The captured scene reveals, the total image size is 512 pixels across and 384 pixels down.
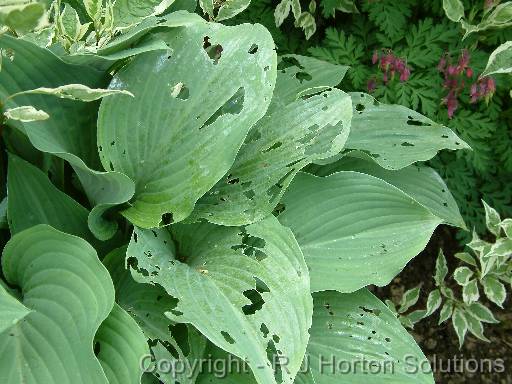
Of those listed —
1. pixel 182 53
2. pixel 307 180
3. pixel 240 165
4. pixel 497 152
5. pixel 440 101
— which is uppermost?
pixel 182 53

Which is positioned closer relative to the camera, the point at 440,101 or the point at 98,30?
the point at 98,30

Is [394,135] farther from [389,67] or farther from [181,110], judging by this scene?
[181,110]

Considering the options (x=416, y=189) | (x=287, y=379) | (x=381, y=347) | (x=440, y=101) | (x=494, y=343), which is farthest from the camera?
(x=494, y=343)

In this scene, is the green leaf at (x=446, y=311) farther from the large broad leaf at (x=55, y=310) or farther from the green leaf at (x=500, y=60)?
the large broad leaf at (x=55, y=310)

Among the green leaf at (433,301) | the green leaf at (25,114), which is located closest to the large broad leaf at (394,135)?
the green leaf at (433,301)

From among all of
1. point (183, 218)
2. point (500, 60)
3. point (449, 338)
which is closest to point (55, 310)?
point (183, 218)

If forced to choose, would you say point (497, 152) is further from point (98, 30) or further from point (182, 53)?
point (98, 30)

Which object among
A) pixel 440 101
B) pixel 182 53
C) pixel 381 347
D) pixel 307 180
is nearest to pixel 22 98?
pixel 182 53
